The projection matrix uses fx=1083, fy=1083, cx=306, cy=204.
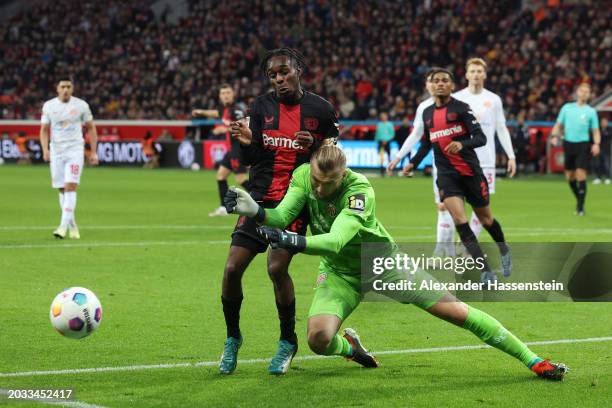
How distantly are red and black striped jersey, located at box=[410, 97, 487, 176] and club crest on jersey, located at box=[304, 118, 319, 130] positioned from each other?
3781mm

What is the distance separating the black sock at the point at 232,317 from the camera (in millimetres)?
6699

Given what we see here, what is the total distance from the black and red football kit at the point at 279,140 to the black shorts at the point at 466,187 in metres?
3.77

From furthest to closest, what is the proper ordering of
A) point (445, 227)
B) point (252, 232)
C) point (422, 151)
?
1. point (445, 227)
2. point (422, 151)
3. point (252, 232)

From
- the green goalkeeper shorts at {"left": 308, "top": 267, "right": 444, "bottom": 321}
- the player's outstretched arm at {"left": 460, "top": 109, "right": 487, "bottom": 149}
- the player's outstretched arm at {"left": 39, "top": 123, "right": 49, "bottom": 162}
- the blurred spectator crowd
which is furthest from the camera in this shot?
the blurred spectator crowd

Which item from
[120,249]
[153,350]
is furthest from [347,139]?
[153,350]

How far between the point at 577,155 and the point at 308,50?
79.1ft

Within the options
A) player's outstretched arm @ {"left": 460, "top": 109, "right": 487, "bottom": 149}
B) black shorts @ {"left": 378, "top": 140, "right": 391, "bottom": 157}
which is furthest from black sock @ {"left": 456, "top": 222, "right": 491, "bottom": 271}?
black shorts @ {"left": 378, "top": 140, "right": 391, "bottom": 157}

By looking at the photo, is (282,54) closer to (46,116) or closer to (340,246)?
(340,246)

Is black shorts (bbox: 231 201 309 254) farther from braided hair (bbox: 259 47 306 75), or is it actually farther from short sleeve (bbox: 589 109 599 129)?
short sleeve (bbox: 589 109 599 129)

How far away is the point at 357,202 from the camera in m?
6.05

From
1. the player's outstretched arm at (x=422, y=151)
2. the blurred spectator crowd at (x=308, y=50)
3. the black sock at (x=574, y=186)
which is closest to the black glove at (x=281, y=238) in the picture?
the player's outstretched arm at (x=422, y=151)

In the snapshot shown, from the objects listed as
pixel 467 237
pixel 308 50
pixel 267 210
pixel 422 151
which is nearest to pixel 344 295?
pixel 267 210

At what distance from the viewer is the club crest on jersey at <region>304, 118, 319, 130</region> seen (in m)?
6.98

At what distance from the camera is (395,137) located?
33406 mm
